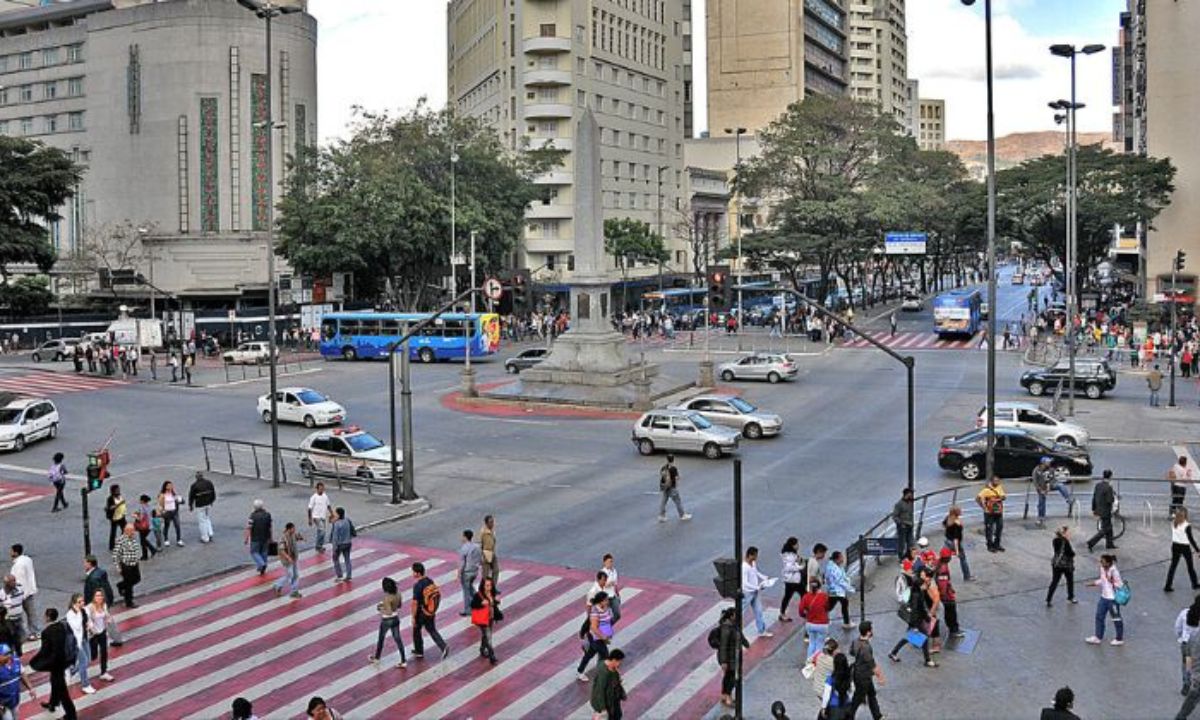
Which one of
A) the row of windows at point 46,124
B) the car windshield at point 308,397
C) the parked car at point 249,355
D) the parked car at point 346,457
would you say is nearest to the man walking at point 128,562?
the parked car at point 346,457

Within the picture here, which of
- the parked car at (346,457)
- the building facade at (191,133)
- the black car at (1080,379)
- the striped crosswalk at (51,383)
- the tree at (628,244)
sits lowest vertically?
the parked car at (346,457)

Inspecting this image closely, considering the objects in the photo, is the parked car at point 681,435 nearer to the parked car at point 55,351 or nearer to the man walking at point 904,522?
the man walking at point 904,522

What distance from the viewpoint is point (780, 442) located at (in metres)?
36.8

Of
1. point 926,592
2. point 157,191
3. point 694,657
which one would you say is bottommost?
point 694,657

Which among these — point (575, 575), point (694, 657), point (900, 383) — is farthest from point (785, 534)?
point (900, 383)

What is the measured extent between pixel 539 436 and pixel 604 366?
29.2 feet

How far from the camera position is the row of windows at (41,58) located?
3974 inches

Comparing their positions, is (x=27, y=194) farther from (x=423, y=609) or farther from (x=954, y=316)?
(x=954, y=316)

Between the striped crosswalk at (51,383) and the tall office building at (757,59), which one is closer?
the striped crosswalk at (51,383)

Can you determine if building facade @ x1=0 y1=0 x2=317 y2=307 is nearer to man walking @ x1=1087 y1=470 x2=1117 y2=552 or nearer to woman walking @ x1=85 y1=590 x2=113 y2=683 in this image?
woman walking @ x1=85 y1=590 x2=113 y2=683

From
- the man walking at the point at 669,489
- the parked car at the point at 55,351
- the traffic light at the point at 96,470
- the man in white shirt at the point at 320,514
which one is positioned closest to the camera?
the man in white shirt at the point at 320,514

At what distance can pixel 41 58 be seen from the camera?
10281 cm

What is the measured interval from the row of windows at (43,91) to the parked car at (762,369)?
7185cm

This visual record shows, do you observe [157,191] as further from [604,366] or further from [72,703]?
[72,703]
